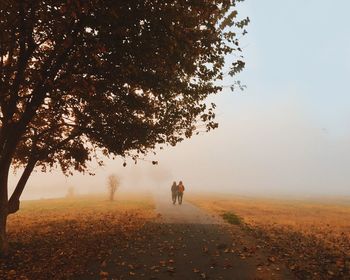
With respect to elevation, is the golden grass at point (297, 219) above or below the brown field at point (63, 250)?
above

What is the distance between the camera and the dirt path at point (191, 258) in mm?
11305

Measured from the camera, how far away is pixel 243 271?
11422mm

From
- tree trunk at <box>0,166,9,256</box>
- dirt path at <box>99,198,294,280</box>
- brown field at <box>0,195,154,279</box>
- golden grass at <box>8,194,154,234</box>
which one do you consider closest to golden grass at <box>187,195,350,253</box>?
dirt path at <box>99,198,294,280</box>

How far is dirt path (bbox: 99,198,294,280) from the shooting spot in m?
11.3

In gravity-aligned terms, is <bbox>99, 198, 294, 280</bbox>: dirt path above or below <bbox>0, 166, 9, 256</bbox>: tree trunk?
below

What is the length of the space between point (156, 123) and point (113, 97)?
3097mm

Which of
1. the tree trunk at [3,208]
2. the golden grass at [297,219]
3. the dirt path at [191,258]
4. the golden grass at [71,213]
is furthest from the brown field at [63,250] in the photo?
the golden grass at [297,219]

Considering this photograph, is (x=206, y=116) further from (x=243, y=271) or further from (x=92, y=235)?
(x=92, y=235)

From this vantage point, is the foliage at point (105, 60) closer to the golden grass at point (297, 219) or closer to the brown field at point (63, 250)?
the brown field at point (63, 250)

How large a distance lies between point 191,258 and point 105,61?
728cm

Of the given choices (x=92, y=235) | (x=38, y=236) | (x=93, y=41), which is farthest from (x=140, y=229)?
(x=93, y=41)

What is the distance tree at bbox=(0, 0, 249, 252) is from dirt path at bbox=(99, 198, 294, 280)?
4466 millimetres

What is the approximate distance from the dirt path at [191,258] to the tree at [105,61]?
176 inches

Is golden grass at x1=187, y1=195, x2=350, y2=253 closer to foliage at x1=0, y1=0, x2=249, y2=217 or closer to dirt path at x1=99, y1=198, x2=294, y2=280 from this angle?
dirt path at x1=99, y1=198, x2=294, y2=280
